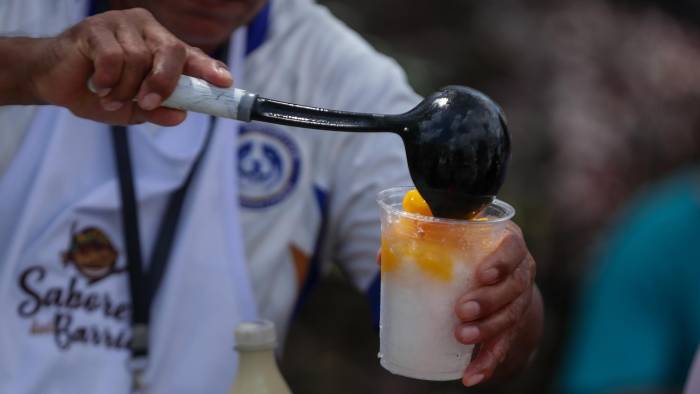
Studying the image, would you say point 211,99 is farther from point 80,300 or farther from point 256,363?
point 80,300

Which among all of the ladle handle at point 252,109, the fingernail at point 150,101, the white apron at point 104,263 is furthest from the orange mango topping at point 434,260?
the white apron at point 104,263

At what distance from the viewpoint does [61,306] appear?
184 centimetres

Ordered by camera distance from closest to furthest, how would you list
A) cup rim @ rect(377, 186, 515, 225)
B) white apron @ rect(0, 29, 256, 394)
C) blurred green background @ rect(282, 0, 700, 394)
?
cup rim @ rect(377, 186, 515, 225) < white apron @ rect(0, 29, 256, 394) < blurred green background @ rect(282, 0, 700, 394)

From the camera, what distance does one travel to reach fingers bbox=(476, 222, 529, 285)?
1.33m

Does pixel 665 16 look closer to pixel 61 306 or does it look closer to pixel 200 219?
pixel 200 219

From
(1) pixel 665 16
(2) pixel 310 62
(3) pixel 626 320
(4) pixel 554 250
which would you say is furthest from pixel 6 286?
(1) pixel 665 16

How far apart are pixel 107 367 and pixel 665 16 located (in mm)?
3139

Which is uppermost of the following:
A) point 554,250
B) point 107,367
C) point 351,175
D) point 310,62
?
point 310,62

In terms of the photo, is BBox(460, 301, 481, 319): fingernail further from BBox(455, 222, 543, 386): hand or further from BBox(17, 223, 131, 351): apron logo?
BBox(17, 223, 131, 351): apron logo

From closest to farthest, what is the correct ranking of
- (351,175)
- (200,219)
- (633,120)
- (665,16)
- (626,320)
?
(200,219)
(351,175)
(626,320)
(633,120)
(665,16)

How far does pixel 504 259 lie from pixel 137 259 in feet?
2.58

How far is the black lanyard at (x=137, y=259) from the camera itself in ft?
6.15

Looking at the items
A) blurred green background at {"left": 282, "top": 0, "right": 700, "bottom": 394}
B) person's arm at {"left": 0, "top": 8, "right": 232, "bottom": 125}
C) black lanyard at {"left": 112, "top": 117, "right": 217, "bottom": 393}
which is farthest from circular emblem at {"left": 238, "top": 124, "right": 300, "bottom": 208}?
blurred green background at {"left": 282, "top": 0, "right": 700, "bottom": 394}

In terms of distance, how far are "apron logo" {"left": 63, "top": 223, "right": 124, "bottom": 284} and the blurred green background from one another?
6.37ft
